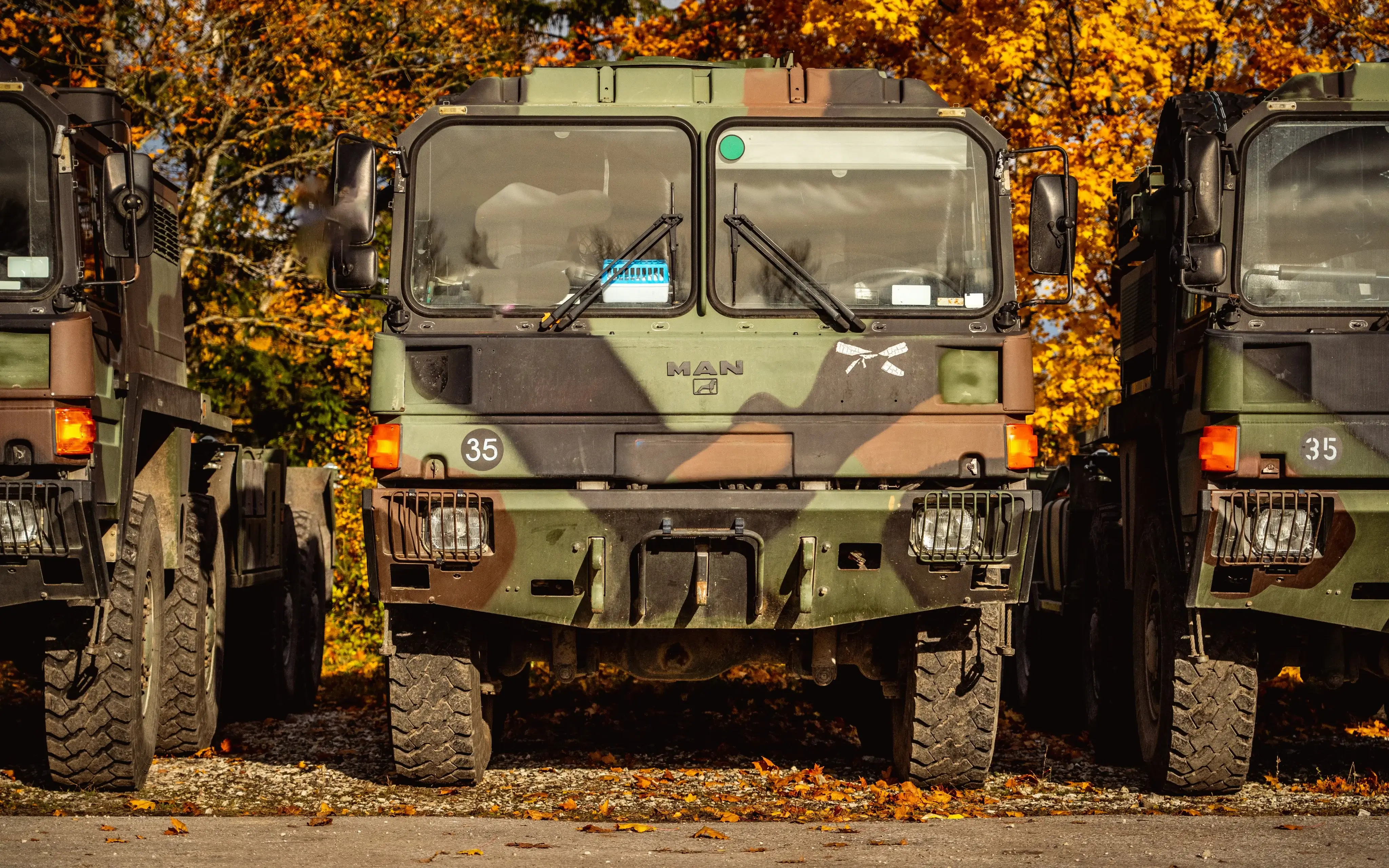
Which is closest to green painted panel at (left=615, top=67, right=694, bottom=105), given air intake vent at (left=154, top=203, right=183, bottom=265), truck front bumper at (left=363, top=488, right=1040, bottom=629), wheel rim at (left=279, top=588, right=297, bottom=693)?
truck front bumper at (left=363, top=488, right=1040, bottom=629)

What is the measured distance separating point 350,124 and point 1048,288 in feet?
23.7

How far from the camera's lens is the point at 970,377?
790 centimetres

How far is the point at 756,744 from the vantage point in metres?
10.3

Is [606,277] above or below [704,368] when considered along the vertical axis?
above

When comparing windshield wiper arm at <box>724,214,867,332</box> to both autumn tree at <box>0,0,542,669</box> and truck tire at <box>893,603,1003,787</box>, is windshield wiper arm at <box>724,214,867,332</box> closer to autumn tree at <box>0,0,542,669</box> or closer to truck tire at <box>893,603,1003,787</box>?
truck tire at <box>893,603,1003,787</box>

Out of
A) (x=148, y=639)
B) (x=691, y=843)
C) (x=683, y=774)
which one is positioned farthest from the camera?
(x=683, y=774)

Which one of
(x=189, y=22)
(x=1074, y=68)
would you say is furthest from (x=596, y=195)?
(x=189, y=22)

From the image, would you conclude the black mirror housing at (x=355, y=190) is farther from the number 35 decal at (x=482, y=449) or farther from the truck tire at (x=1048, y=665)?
the truck tire at (x=1048, y=665)

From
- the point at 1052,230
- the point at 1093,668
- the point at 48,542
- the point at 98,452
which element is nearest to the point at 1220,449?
the point at 1052,230

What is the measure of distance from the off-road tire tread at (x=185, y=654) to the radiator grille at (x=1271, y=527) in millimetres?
5107

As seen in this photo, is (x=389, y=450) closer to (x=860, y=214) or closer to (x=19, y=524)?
(x=19, y=524)

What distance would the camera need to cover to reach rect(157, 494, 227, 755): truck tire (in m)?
9.65

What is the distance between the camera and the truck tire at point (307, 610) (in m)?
12.3

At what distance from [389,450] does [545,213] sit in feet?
4.04
